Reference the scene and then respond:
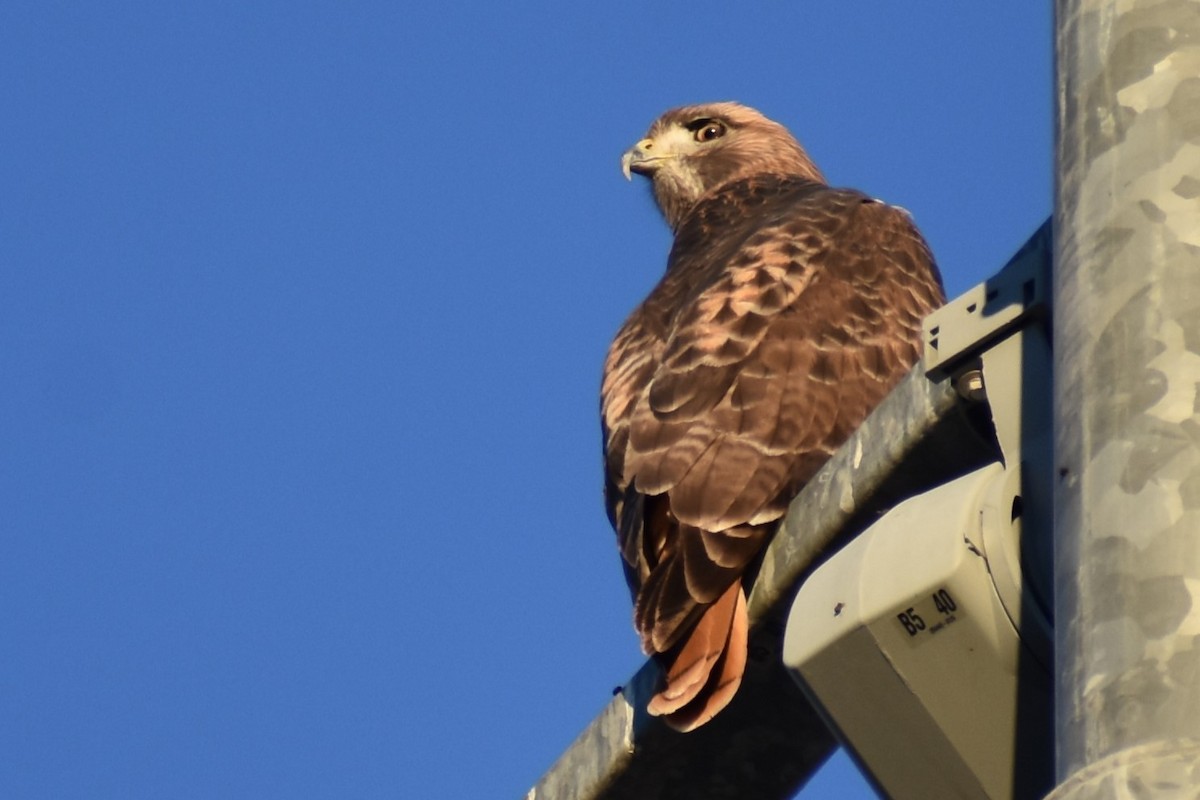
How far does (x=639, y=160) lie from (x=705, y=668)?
535 centimetres

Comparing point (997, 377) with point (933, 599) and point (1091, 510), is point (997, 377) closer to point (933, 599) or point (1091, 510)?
point (933, 599)

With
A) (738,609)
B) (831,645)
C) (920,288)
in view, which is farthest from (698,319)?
(831,645)

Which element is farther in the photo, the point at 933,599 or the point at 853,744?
the point at 853,744

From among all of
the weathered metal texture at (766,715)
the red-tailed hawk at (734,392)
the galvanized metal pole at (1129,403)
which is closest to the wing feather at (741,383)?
the red-tailed hawk at (734,392)

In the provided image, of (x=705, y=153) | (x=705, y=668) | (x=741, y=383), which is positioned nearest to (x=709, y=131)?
(x=705, y=153)

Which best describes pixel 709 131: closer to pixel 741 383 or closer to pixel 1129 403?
pixel 741 383

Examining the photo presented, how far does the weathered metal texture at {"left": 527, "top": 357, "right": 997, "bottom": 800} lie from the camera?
3.09m

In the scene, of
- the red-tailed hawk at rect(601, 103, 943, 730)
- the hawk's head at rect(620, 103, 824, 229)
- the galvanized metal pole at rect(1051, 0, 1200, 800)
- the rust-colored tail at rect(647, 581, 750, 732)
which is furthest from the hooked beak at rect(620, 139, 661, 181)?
the galvanized metal pole at rect(1051, 0, 1200, 800)

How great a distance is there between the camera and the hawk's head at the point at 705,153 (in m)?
8.84

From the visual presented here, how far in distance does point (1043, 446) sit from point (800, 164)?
6.74 m

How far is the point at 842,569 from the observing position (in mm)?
2723

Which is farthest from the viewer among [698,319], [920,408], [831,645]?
[698,319]

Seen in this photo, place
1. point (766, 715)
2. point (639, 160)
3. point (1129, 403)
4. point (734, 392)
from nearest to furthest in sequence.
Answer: point (1129, 403)
point (766, 715)
point (734, 392)
point (639, 160)

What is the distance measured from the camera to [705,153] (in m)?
8.98
